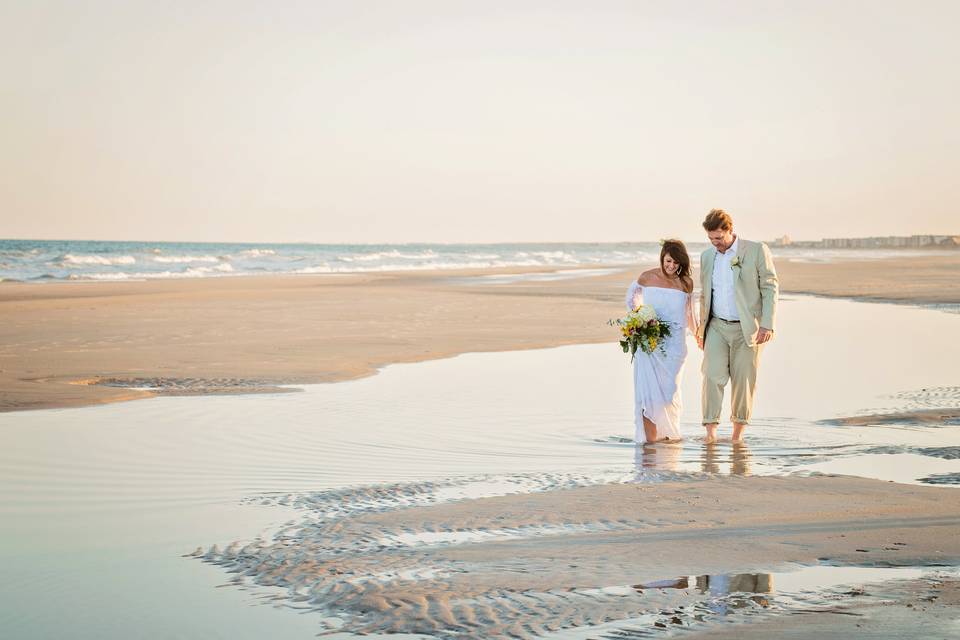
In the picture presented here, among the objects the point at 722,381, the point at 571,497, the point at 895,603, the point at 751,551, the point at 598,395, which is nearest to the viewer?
the point at 895,603

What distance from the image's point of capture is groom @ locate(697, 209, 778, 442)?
28.4 ft

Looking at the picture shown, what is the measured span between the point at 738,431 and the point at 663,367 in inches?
35.1

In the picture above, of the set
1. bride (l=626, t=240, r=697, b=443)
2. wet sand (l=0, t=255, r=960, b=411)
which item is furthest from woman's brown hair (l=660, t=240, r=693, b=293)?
wet sand (l=0, t=255, r=960, b=411)

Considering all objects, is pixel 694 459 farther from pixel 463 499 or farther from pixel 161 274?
pixel 161 274

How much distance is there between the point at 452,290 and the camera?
33656 mm

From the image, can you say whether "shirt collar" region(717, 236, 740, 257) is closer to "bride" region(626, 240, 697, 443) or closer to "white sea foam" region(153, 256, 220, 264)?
"bride" region(626, 240, 697, 443)

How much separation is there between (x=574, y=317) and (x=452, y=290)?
1186 centimetres

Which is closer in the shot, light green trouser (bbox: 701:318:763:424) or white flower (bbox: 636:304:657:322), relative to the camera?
light green trouser (bbox: 701:318:763:424)

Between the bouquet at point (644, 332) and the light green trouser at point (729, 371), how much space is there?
A: 428mm

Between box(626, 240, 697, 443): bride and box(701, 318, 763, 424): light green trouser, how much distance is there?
265mm

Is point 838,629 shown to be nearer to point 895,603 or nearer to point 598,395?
point 895,603

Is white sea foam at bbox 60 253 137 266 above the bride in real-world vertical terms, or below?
above

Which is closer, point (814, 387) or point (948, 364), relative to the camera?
point (814, 387)

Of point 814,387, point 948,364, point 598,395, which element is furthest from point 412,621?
point 948,364
